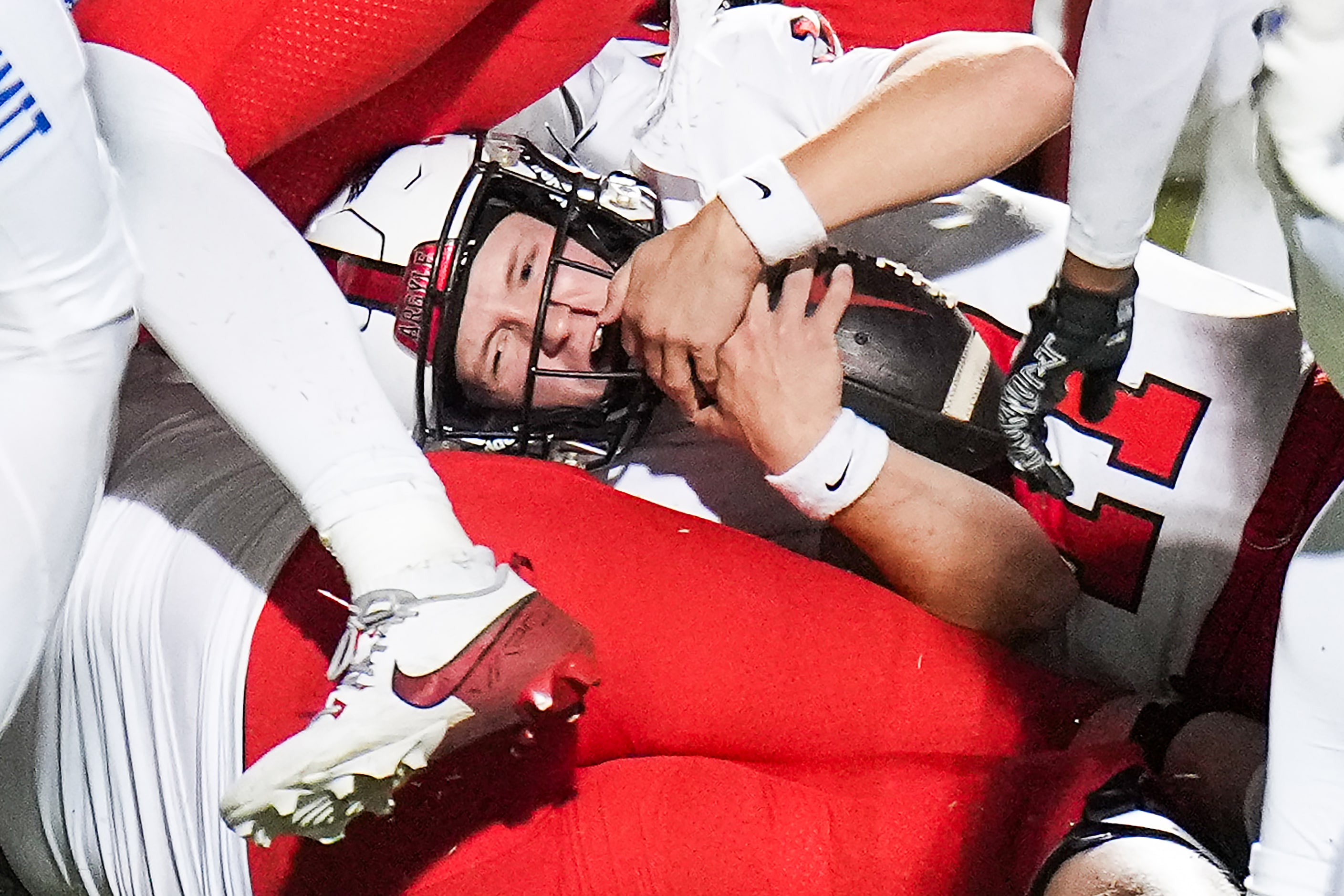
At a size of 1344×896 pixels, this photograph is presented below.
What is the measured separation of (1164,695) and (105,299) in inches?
28.9

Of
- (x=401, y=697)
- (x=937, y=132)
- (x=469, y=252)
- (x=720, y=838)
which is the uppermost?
(x=937, y=132)

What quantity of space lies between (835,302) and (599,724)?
0.35 metres

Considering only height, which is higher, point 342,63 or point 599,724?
point 342,63

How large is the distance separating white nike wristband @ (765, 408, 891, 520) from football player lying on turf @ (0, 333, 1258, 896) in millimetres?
57

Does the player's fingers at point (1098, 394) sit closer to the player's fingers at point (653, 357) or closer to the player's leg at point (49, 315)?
the player's fingers at point (653, 357)

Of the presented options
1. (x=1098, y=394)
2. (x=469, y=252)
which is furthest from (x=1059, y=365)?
(x=469, y=252)

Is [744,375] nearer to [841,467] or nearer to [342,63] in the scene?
[841,467]

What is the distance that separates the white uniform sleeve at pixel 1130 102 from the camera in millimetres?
610

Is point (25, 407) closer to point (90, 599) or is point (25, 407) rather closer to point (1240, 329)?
point (90, 599)

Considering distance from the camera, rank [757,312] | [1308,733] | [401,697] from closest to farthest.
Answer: [1308,733]
[401,697]
[757,312]

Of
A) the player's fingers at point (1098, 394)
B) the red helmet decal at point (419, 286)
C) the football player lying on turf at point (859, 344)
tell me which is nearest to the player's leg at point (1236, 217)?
the football player lying on turf at point (859, 344)

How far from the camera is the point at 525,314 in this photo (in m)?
0.93

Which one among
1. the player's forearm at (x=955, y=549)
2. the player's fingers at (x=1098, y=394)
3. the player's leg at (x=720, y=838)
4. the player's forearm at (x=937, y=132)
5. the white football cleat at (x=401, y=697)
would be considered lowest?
the player's leg at (x=720, y=838)

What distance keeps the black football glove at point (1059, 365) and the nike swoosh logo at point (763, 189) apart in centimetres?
20
